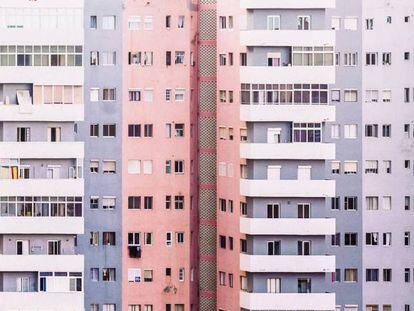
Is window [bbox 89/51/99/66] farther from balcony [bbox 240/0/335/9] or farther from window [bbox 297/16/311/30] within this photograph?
window [bbox 297/16/311/30]

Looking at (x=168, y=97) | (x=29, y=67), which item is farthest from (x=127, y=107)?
(x=29, y=67)

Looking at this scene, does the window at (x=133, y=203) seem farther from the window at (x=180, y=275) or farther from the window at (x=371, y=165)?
the window at (x=371, y=165)

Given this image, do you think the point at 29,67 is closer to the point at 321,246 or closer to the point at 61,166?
the point at 61,166

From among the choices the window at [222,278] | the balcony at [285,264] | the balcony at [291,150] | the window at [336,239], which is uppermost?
the balcony at [291,150]

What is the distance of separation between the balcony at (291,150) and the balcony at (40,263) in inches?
302

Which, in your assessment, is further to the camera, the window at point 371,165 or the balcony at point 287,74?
the window at point 371,165

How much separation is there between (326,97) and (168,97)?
23.8ft

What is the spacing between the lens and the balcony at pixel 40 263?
74.6 metres

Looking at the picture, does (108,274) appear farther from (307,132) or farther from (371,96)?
(371,96)

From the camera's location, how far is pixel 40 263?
7462cm

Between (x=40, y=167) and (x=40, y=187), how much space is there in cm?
84

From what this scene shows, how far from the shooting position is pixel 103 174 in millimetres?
80500

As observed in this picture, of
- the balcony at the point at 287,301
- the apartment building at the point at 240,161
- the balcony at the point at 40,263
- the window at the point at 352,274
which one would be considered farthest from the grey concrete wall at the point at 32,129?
the window at the point at 352,274

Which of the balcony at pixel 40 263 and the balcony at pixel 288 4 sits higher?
the balcony at pixel 288 4
